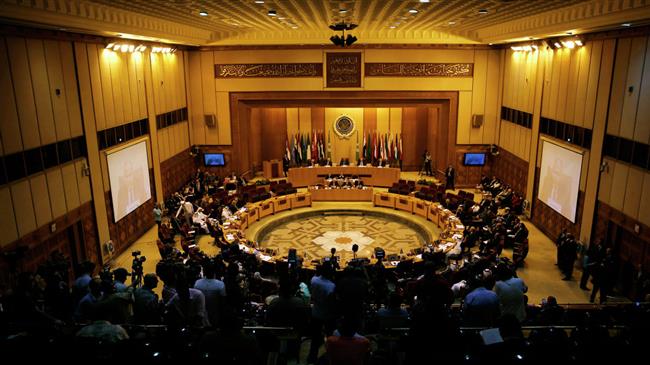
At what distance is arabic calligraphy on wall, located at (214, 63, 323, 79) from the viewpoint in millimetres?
20094

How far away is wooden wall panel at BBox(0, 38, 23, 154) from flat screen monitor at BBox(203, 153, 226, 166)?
450 inches

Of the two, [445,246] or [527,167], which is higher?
[527,167]

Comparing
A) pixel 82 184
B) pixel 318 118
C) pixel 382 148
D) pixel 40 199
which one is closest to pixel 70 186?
pixel 82 184

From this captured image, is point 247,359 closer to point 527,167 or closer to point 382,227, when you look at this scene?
point 382,227

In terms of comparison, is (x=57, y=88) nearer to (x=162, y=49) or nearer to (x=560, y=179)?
(x=162, y=49)

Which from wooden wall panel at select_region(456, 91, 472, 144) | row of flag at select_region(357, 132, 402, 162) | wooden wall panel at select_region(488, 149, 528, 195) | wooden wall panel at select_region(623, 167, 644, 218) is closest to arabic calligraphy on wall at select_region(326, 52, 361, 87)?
row of flag at select_region(357, 132, 402, 162)

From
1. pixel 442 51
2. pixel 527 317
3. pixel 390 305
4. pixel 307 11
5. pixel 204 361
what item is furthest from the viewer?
pixel 442 51

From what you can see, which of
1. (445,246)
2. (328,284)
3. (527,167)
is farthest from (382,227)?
(328,284)

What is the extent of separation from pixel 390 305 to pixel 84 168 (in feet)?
30.9

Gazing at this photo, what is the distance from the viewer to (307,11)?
37.4 feet

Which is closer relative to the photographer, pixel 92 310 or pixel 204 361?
pixel 204 361

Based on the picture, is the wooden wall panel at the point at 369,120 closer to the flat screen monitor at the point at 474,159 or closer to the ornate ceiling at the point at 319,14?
the flat screen monitor at the point at 474,159

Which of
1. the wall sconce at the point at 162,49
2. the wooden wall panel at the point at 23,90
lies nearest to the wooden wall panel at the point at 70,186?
the wooden wall panel at the point at 23,90

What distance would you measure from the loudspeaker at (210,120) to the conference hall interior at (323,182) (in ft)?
0.35
